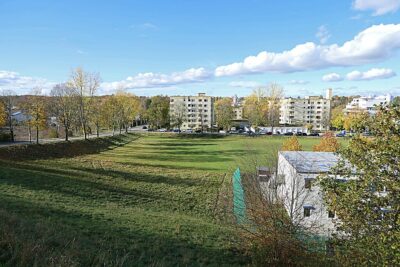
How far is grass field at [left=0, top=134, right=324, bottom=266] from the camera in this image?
8938 mm

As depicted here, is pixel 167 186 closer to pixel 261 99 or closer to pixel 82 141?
pixel 82 141

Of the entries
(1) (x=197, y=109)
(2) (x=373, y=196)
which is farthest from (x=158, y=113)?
(2) (x=373, y=196)

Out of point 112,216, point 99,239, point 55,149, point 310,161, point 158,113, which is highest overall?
point 158,113

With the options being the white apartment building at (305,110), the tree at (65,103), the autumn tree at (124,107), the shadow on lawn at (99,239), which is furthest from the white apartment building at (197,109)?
the shadow on lawn at (99,239)

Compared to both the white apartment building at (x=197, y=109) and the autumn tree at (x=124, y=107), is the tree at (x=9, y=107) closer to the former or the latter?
the autumn tree at (x=124, y=107)

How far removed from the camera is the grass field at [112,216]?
29.3ft

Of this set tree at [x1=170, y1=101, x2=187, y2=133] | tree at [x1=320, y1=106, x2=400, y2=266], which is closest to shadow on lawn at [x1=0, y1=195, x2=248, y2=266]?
tree at [x1=320, y1=106, x2=400, y2=266]

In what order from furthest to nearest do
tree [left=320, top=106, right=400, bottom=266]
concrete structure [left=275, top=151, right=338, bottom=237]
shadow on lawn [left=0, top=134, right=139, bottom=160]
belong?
shadow on lawn [left=0, top=134, right=139, bottom=160] → concrete structure [left=275, top=151, right=338, bottom=237] → tree [left=320, top=106, right=400, bottom=266]

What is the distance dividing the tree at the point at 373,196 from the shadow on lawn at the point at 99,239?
5.50 metres

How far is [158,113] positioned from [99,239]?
94.2m

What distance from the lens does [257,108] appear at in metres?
112

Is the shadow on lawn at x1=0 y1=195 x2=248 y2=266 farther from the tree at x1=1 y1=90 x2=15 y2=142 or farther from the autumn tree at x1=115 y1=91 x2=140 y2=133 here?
the autumn tree at x1=115 y1=91 x2=140 y2=133

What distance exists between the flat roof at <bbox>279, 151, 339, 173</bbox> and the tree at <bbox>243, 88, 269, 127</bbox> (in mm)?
81241

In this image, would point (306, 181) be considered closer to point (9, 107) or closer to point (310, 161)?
point (310, 161)
